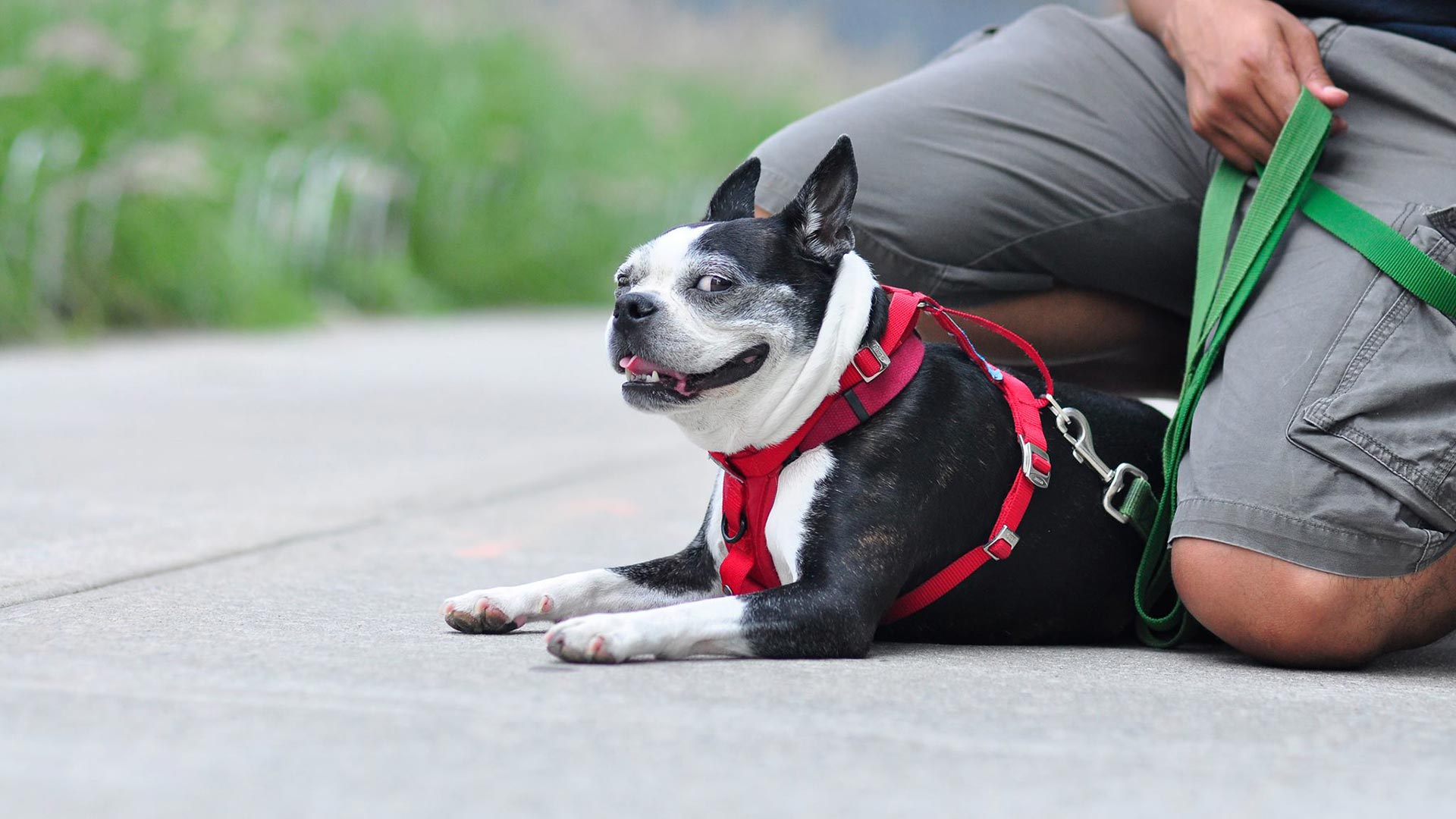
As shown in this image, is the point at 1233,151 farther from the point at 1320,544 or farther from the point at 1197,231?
the point at 1320,544

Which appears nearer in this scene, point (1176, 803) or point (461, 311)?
point (1176, 803)

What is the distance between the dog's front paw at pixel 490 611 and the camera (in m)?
2.57

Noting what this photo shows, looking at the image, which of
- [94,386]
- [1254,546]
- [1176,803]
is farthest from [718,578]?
[94,386]

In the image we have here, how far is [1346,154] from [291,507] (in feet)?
7.90

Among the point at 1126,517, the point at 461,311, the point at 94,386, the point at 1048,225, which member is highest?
the point at 1048,225

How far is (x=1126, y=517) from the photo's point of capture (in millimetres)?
2770

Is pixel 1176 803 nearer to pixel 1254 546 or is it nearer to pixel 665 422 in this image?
pixel 1254 546

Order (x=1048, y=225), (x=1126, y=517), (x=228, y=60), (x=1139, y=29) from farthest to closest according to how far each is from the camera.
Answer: (x=228, y=60), (x=1139, y=29), (x=1048, y=225), (x=1126, y=517)

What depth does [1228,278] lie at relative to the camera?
9.34ft

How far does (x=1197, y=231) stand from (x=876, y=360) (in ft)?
2.94

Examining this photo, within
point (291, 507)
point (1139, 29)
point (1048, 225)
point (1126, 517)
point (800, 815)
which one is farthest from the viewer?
point (291, 507)

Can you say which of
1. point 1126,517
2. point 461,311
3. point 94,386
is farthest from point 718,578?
point 461,311

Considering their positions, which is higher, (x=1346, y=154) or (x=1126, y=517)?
(x=1346, y=154)

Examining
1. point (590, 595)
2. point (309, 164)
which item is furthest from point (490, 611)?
point (309, 164)
